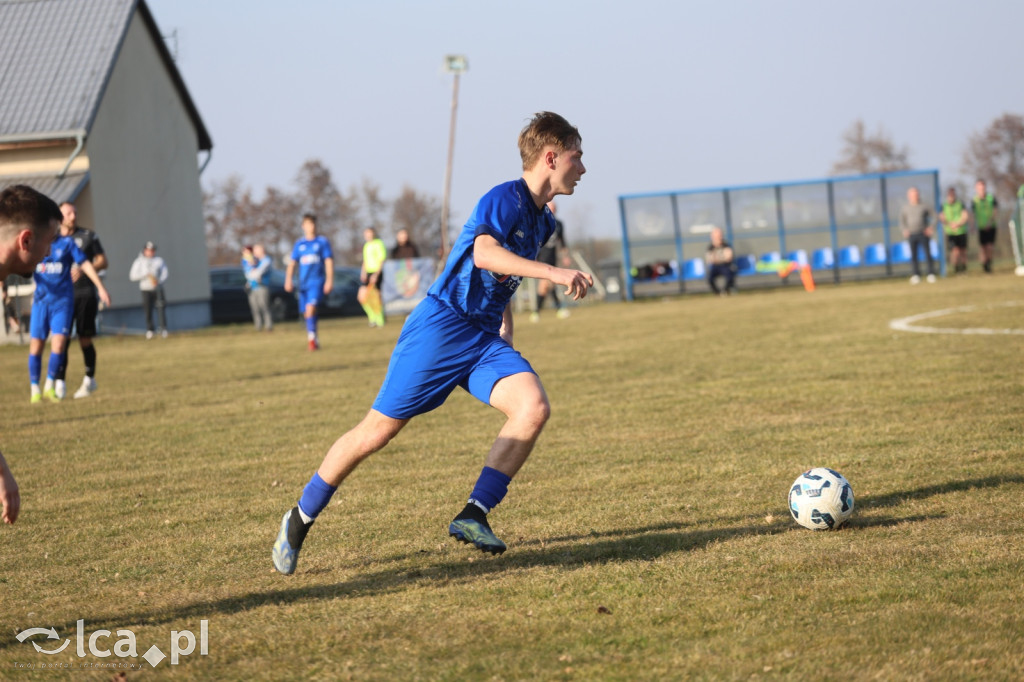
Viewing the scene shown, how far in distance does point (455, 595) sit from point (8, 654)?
5.18 ft

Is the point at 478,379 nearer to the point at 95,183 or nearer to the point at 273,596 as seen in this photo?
the point at 273,596

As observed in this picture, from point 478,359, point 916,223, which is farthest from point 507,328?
point 916,223

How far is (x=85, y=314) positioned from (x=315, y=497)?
949 centimetres

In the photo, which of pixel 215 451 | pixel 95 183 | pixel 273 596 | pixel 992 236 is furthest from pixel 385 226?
pixel 273 596

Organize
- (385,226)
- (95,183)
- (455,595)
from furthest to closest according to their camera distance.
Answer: (385,226), (95,183), (455,595)

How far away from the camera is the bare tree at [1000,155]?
182ft

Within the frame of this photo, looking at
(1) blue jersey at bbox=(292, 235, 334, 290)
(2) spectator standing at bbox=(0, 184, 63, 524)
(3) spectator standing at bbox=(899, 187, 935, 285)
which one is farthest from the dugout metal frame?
(2) spectator standing at bbox=(0, 184, 63, 524)

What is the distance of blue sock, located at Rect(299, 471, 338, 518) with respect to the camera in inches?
179

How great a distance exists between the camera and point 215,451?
26.8 ft

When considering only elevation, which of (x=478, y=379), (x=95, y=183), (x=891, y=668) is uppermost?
(x=95, y=183)

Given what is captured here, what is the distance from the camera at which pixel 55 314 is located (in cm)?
1153

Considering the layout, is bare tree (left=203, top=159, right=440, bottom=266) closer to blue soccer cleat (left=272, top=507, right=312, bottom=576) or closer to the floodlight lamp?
the floodlight lamp

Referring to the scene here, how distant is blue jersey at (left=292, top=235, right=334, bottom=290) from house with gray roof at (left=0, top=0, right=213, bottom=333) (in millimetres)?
10622

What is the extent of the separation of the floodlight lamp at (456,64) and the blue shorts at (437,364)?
31287mm
